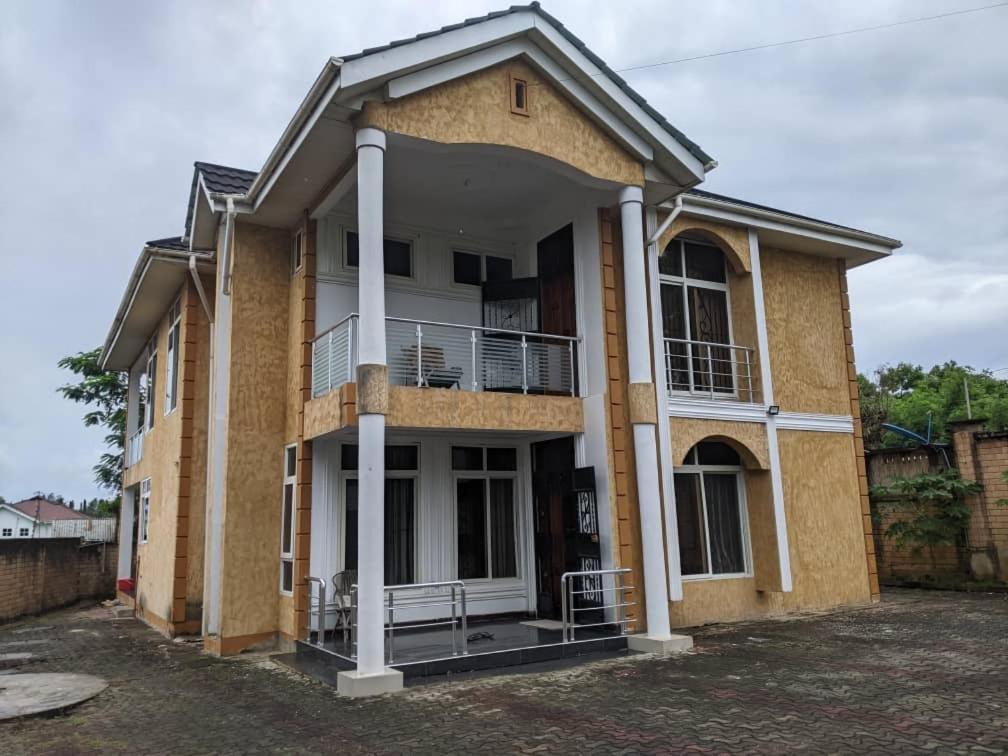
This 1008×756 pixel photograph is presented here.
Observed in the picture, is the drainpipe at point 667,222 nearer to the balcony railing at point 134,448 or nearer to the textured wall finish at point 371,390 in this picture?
the textured wall finish at point 371,390

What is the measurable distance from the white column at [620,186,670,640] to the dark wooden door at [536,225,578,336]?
107 cm

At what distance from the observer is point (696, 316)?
1264 centimetres

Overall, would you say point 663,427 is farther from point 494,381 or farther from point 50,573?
point 50,573

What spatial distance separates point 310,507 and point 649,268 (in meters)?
6.00

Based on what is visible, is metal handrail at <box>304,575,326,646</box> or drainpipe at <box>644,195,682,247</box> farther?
drainpipe at <box>644,195,682,247</box>

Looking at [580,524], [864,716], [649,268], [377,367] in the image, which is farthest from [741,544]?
[377,367]

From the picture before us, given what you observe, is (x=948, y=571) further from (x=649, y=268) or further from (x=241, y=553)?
(x=241, y=553)

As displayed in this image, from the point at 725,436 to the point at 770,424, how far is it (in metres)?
1.01

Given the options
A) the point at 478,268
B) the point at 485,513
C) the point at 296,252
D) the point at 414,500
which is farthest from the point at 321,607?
the point at 478,268

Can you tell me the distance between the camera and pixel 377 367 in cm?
838

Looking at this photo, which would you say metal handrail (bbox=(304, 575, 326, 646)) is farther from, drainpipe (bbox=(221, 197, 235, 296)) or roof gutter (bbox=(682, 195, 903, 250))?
roof gutter (bbox=(682, 195, 903, 250))

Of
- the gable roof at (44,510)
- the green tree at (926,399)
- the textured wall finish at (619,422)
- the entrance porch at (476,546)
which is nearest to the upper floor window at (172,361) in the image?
the entrance porch at (476,546)

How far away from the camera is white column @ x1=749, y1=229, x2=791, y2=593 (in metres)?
11.8

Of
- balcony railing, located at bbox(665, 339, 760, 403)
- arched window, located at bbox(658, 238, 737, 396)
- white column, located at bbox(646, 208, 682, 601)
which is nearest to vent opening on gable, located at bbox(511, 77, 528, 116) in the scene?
white column, located at bbox(646, 208, 682, 601)
